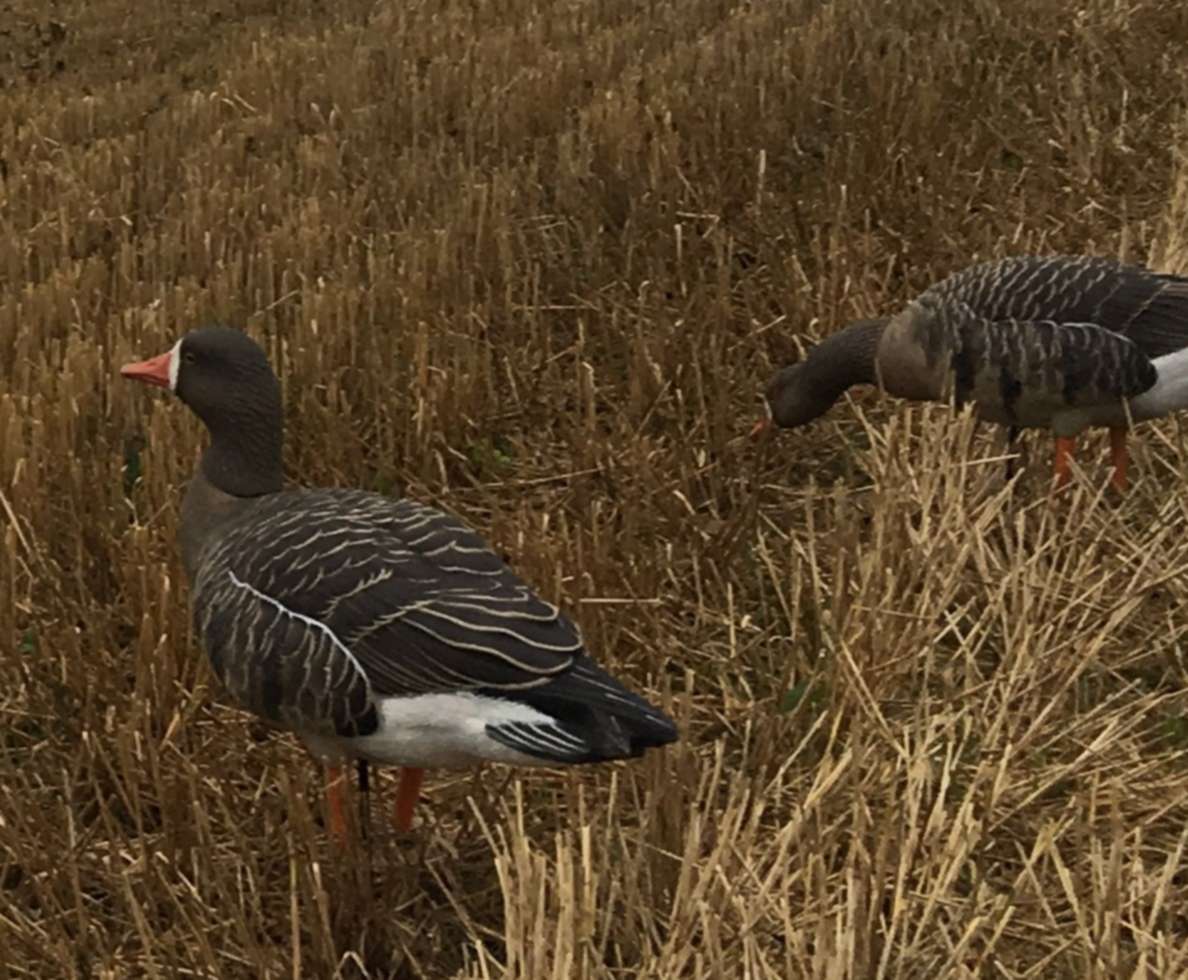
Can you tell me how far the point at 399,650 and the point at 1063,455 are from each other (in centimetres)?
260

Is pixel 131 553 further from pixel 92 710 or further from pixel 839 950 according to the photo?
pixel 839 950

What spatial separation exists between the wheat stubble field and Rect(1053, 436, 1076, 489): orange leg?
16 cm

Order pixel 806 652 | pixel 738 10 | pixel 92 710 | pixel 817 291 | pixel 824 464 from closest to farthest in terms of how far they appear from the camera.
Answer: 1. pixel 92 710
2. pixel 806 652
3. pixel 824 464
4. pixel 817 291
5. pixel 738 10

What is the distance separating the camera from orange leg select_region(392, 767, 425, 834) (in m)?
3.06

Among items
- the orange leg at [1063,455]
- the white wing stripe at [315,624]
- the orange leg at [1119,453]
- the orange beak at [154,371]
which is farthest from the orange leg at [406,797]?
the orange leg at [1119,453]

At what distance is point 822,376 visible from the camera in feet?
15.6

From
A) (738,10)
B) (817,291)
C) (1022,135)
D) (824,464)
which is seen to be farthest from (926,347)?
(738,10)

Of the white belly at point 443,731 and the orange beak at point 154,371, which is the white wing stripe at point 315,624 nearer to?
the white belly at point 443,731

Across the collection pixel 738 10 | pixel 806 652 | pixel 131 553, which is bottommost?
pixel 806 652

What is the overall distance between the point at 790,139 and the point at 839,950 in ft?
17.5

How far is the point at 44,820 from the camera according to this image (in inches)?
113

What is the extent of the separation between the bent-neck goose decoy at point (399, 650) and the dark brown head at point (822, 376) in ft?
6.46

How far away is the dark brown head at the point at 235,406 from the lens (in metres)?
3.42

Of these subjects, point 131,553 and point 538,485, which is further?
point 538,485
